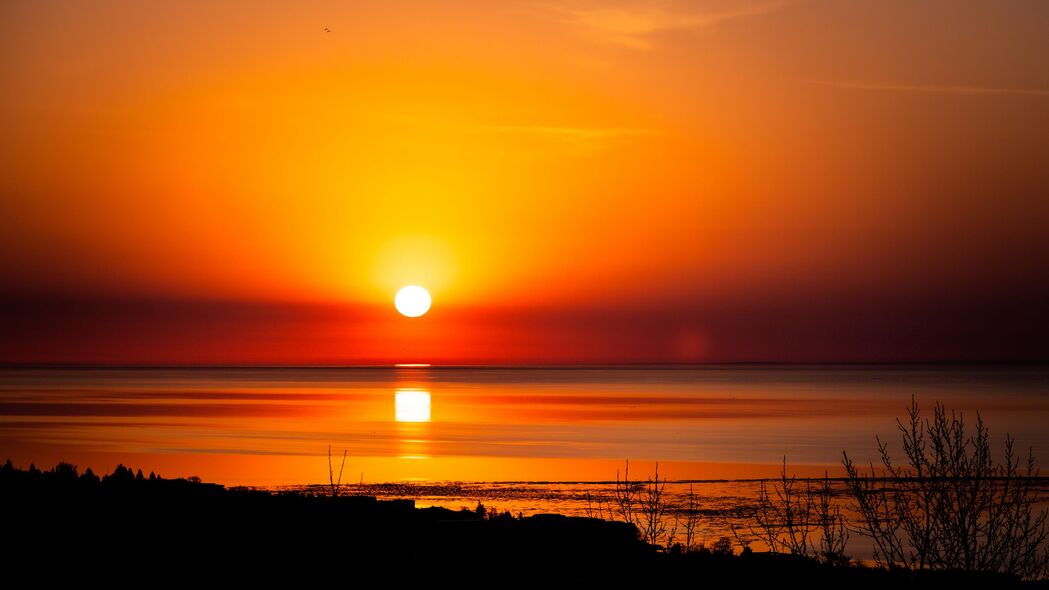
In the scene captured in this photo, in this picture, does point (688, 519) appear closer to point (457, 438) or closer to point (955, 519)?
point (955, 519)

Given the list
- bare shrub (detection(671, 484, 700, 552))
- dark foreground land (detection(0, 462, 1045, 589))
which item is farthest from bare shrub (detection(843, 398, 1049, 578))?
bare shrub (detection(671, 484, 700, 552))

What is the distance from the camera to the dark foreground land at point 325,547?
14211 millimetres

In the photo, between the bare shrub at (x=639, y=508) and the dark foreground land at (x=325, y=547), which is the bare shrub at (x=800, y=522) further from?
the dark foreground land at (x=325, y=547)

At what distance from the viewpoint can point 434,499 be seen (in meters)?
31.0

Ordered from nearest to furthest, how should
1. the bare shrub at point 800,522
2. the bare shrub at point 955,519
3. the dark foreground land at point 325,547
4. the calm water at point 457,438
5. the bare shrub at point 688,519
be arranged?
the dark foreground land at point 325,547, the bare shrub at point 955,519, the bare shrub at point 800,522, the bare shrub at point 688,519, the calm water at point 457,438

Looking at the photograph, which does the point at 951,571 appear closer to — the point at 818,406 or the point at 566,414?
the point at 566,414

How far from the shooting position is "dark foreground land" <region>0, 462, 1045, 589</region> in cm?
1421

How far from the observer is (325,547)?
52.2ft

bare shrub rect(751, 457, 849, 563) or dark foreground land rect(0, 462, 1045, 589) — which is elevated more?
dark foreground land rect(0, 462, 1045, 589)

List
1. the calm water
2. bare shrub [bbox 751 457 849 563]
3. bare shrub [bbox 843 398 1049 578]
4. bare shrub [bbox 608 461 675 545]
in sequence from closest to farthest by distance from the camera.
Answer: bare shrub [bbox 843 398 1049 578] → bare shrub [bbox 751 457 849 563] → bare shrub [bbox 608 461 675 545] → the calm water

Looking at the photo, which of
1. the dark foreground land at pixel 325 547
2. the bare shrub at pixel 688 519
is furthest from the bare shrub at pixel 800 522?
the dark foreground land at pixel 325 547

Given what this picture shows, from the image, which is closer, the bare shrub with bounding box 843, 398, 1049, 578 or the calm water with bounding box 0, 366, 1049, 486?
the bare shrub with bounding box 843, 398, 1049, 578

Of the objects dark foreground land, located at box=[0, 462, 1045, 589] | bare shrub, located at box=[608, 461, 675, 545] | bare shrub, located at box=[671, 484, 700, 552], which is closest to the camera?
dark foreground land, located at box=[0, 462, 1045, 589]

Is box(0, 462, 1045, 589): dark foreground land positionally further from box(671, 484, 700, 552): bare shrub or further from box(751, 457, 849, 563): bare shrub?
box(671, 484, 700, 552): bare shrub
